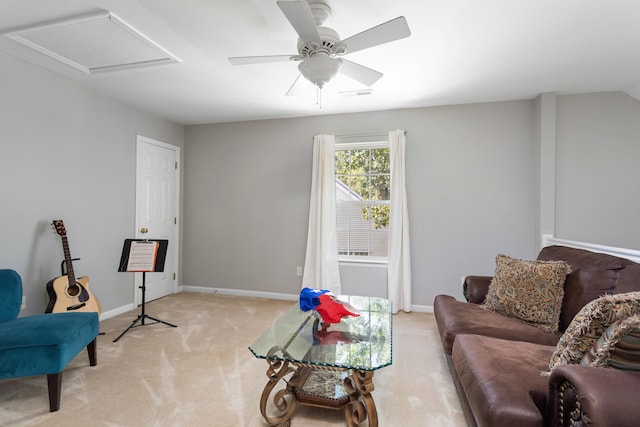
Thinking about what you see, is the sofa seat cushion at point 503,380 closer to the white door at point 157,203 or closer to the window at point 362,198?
the window at point 362,198

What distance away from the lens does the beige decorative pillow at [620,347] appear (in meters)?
1.10

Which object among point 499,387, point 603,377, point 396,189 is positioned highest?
point 396,189

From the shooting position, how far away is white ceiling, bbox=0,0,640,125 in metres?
1.96

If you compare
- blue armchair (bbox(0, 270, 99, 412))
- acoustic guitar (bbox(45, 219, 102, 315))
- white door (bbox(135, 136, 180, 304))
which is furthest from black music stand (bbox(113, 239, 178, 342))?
blue armchair (bbox(0, 270, 99, 412))

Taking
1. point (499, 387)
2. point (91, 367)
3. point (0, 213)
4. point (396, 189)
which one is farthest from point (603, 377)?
point (0, 213)

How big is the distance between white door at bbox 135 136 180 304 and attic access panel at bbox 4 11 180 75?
1329 mm

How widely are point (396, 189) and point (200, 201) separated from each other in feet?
9.17

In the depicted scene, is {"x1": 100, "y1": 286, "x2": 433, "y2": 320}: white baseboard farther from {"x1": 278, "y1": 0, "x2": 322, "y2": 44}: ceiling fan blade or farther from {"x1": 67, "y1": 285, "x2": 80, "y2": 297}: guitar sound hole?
{"x1": 278, "y1": 0, "x2": 322, "y2": 44}: ceiling fan blade

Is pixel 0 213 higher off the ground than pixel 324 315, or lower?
higher

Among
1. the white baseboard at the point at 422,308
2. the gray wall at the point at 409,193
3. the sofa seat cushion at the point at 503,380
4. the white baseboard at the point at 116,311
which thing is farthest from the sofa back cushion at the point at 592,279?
the white baseboard at the point at 116,311

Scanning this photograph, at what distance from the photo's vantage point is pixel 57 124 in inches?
116

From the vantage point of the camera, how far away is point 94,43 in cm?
236

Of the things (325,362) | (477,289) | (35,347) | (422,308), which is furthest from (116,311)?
(477,289)

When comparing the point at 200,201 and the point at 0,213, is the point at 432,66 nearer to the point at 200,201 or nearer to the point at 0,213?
the point at 200,201
